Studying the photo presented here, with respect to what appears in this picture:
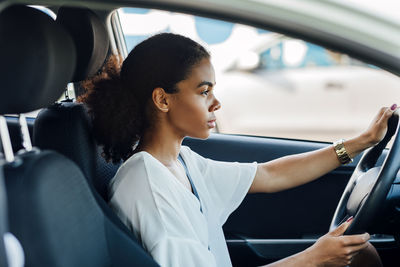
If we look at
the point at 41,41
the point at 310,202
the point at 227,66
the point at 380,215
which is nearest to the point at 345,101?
the point at 227,66

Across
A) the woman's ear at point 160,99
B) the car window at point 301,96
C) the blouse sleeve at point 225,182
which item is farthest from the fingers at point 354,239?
the car window at point 301,96

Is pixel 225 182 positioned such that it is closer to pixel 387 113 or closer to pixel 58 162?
pixel 387 113

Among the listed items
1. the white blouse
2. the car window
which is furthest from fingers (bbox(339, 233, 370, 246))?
the car window

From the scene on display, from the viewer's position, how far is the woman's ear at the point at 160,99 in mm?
1420

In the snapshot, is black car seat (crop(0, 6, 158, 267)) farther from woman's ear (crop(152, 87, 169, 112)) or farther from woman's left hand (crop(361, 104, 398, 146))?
woman's left hand (crop(361, 104, 398, 146))

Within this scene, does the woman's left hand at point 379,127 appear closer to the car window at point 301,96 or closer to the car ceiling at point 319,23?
the car ceiling at point 319,23

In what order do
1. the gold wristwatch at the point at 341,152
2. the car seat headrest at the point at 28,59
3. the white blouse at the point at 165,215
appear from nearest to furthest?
1. the car seat headrest at the point at 28,59
2. the white blouse at the point at 165,215
3. the gold wristwatch at the point at 341,152

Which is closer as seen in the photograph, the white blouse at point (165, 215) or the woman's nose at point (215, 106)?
the white blouse at point (165, 215)

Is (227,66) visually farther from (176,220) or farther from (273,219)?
(176,220)

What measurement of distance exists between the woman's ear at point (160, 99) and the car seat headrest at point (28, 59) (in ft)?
1.06

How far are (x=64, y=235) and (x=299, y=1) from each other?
2.08ft

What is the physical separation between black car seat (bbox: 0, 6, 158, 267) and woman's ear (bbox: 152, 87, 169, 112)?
0.28m

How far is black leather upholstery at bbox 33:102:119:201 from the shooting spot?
52.7 inches

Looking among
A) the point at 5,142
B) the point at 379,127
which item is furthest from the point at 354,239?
the point at 5,142
